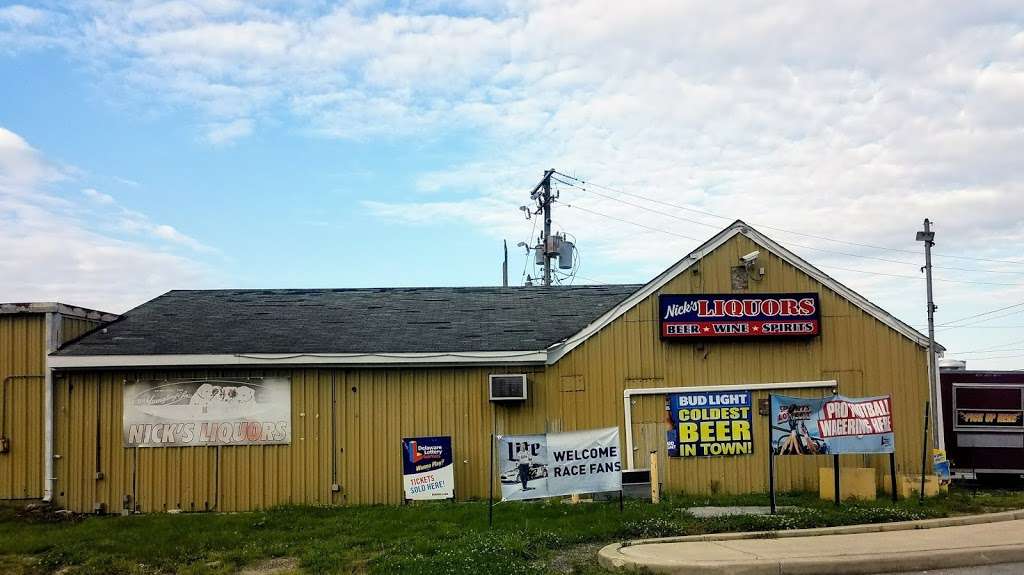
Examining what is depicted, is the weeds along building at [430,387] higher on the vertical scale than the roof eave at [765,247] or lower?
lower

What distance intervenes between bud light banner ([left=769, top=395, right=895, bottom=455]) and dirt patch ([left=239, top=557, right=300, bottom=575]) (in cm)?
823

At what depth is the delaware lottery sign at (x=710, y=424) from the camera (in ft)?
54.1

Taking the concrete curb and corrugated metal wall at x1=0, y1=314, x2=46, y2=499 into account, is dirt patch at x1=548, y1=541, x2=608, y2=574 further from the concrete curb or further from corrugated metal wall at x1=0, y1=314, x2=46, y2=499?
corrugated metal wall at x1=0, y1=314, x2=46, y2=499

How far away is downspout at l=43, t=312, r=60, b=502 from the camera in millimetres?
15469

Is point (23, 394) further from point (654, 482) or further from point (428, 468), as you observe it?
point (654, 482)

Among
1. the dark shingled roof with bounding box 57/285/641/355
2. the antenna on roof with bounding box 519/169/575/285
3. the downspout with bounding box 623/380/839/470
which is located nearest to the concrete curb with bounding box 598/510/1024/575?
the downspout with bounding box 623/380/839/470

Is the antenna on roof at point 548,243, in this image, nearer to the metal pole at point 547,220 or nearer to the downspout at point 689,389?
the metal pole at point 547,220

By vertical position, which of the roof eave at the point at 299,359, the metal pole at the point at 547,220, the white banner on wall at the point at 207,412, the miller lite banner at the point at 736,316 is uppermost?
the metal pole at the point at 547,220

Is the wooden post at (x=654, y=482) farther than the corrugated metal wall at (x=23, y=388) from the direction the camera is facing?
No

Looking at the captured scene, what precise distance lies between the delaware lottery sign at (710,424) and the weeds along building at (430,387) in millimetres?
175

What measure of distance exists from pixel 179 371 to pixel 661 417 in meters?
9.36

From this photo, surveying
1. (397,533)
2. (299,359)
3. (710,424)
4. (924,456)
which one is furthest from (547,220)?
(397,533)

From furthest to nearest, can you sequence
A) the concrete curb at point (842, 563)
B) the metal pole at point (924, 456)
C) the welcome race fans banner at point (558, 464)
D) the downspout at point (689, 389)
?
the downspout at point (689, 389) → the metal pole at point (924, 456) → the welcome race fans banner at point (558, 464) → the concrete curb at point (842, 563)

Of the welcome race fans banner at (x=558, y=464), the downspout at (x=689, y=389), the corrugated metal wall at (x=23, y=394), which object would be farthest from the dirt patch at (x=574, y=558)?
the corrugated metal wall at (x=23, y=394)
